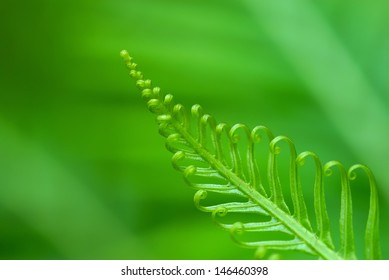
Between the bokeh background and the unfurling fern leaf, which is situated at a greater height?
the bokeh background

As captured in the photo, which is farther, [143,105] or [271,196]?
[143,105]

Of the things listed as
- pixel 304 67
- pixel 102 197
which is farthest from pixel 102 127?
pixel 304 67

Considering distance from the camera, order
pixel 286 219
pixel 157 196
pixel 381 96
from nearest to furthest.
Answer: pixel 286 219, pixel 157 196, pixel 381 96

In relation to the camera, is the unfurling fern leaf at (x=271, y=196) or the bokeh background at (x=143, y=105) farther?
the bokeh background at (x=143, y=105)

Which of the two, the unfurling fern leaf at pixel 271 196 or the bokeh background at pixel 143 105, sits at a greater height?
the bokeh background at pixel 143 105

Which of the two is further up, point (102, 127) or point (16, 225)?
point (102, 127)

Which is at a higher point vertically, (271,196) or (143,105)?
(143,105)

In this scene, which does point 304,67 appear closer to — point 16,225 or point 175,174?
point 175,174
